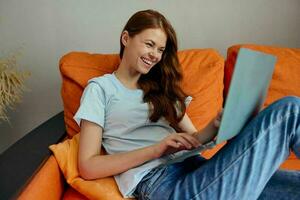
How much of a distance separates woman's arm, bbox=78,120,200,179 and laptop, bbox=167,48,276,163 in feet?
0.13

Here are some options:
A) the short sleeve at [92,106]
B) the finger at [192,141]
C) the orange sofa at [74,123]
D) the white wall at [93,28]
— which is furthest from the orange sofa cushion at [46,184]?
the white wall at [93,28]

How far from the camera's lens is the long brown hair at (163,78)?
1.09 m

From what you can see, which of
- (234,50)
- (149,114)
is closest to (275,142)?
(149,114)

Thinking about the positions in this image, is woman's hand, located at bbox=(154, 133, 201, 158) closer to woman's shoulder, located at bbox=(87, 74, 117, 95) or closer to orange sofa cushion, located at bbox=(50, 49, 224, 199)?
woman's shoulder, located at bbox=(87, 74, 117, 95)

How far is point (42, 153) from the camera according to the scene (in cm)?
97

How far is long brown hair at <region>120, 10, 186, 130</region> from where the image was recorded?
109 centimetres

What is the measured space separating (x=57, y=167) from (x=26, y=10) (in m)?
0.94

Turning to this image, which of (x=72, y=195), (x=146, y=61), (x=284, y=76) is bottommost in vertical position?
(x=72, y=195)

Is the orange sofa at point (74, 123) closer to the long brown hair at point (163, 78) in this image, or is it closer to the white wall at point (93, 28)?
the long brown hair at point (163, 78)

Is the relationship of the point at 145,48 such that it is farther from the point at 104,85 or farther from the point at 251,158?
the point at 251,158

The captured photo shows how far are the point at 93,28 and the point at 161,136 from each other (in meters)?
0.78

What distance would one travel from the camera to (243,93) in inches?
29.8

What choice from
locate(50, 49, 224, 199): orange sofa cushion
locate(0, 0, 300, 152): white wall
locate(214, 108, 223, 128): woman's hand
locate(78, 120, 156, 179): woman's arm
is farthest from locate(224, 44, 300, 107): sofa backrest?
locate(78, 120, 156, 179): woman's arm

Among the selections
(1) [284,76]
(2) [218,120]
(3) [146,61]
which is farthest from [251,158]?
(1) [284,76]
